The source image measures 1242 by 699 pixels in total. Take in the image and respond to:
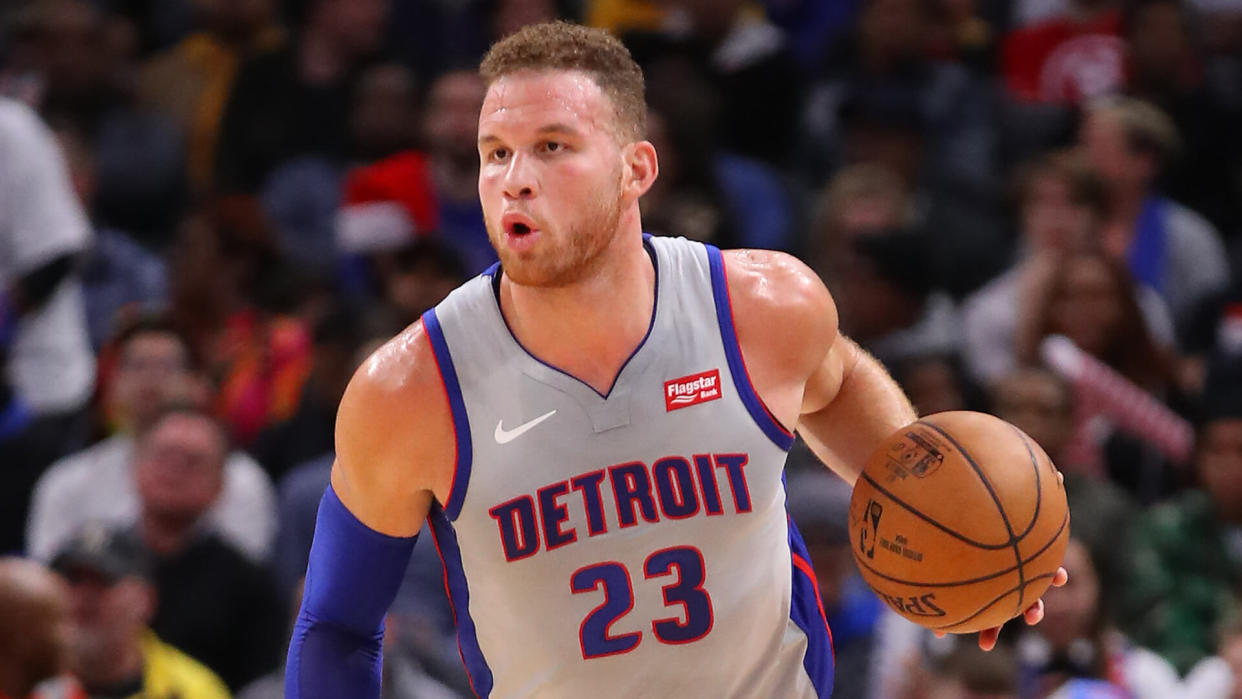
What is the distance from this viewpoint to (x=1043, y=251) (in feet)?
25.5

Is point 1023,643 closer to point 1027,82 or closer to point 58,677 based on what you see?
point 58,677

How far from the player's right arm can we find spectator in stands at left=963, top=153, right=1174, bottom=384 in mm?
4569

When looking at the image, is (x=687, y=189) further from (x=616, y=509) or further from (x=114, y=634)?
(x=616, y=509)

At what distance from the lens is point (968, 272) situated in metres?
8.35

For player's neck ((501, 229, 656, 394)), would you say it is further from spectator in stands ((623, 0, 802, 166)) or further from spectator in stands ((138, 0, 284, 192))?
spectator in stands ((138, 0, 284, 192))

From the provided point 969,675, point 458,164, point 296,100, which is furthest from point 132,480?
point 969,675

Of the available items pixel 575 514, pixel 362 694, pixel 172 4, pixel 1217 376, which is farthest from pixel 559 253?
pixel 172 4

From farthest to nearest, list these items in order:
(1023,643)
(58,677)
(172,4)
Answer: (172,4)
(1023,643)
(58,677)

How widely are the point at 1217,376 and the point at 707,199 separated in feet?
7.68

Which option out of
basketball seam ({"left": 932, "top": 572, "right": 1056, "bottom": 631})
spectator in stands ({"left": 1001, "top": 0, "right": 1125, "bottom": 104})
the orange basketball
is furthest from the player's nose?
spectator in stands ({"left": 1001, "top": 0, "right": 1125, "bottom": 104})

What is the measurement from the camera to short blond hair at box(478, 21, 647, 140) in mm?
3393

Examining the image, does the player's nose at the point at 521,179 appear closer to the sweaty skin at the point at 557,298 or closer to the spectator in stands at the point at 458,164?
the sweaty skin at the point at 557,298

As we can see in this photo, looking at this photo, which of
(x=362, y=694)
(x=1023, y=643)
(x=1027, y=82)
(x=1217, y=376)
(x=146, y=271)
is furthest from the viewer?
(x=1027, y=82)

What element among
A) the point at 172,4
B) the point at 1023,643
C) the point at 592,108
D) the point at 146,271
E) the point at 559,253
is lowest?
the point at 1023,643
